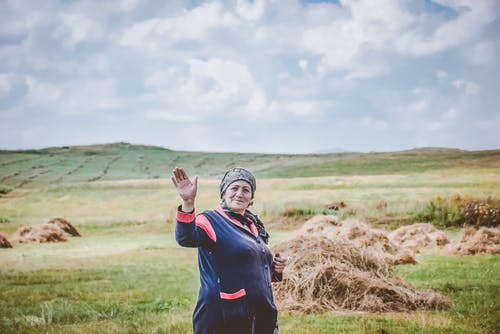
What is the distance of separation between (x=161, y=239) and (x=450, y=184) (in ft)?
50.9

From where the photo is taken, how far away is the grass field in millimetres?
7887

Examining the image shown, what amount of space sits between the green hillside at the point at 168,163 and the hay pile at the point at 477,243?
779 inches

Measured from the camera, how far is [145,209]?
3662 cm

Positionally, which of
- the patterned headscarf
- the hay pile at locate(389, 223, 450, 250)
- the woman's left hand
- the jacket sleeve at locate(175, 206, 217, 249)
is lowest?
the hay pile at locate(389, 223, 450, 250)

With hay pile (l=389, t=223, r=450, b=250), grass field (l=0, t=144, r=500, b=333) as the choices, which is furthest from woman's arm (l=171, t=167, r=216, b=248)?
hay pile (l=389, t=223, r=450, b=250)

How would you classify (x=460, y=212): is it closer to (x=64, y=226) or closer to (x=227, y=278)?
(x=64, y=226)

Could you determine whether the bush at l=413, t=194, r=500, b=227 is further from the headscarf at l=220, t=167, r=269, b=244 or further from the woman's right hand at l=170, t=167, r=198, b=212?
the woman's right hand at l=170, t=167, r=198, b=212

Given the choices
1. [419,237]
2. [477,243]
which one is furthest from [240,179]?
[419,237]

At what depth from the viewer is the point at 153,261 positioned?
1664cm

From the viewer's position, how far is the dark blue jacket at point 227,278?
389cm

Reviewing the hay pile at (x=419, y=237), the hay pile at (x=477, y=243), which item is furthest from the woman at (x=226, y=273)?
the hay pile at (x=419, y=237)

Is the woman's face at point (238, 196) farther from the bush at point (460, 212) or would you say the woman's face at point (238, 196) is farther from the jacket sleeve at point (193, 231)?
the bush at point (460, 212)

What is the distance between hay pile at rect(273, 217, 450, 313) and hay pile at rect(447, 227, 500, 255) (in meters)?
6.70

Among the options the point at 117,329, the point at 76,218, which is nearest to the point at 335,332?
the point at 117,329
